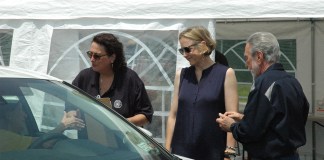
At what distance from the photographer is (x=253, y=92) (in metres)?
3.48

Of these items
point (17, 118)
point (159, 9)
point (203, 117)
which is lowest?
point (203, 117)

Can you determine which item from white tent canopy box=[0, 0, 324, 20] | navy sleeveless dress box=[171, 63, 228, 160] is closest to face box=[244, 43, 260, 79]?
navy sleeveless dress box=[171, 63, 228, 160]

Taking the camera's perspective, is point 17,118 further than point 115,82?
No

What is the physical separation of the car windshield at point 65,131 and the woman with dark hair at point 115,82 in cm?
88

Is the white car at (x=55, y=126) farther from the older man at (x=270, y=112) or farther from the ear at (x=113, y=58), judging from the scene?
the ear at (x=113, y=58)

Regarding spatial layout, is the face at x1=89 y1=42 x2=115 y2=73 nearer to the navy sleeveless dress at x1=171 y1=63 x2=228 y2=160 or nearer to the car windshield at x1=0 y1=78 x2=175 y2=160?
the navy sleeveless dress at x1=171 y1=63 x2=228 y2=160

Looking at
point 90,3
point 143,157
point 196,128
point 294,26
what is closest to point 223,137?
point 196,128

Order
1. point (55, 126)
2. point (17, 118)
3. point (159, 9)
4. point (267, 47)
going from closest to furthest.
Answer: point (17, 118), point (55, 126), point (267, 47), point (159, 9)

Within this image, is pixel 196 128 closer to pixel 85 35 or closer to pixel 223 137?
pixel 223 137

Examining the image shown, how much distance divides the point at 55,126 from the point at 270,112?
4.04 feet

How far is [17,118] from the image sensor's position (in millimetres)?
3061

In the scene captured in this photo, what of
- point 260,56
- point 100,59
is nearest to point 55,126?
point 100,59

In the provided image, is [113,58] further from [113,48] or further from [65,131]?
[65,131]

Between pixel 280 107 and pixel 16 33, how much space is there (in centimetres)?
332
